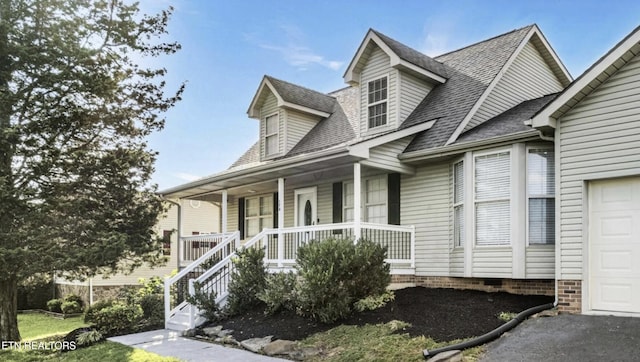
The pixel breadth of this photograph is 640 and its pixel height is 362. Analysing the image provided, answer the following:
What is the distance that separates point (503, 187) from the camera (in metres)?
11.1

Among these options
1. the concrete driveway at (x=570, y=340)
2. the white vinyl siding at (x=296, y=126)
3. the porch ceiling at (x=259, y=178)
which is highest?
the white vinyl siding at (x=296, y=126)

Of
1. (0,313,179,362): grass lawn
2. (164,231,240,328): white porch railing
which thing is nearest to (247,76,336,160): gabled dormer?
(164,231,240,328): white porch railing

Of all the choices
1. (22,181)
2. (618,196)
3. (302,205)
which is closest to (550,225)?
(618,196)

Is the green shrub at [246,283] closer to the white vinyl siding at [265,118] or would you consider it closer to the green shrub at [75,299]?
the white vinyl siding at [265,118]

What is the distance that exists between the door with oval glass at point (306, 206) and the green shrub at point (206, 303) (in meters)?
4.27

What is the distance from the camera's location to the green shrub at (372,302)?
10250 millimetres

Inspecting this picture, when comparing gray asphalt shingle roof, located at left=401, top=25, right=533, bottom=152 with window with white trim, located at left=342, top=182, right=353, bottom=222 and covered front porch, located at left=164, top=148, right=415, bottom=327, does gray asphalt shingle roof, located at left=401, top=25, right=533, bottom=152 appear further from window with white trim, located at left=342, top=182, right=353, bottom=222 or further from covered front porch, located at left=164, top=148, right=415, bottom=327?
window with white trim, located at left=342, top=182, right=353, bottom=222

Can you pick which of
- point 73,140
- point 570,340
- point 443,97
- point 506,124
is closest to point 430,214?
point 506,124

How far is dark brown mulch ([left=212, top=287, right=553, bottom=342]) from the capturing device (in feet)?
28.8

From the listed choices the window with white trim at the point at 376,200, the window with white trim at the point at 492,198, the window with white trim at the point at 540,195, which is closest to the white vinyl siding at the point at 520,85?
the window with white trim at the point at 492,198

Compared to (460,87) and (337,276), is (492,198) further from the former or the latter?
(460,87)

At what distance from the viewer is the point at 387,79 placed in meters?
14.4

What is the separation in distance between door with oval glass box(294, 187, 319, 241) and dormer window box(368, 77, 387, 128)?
2606mm

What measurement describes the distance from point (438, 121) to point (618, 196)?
4977mm
